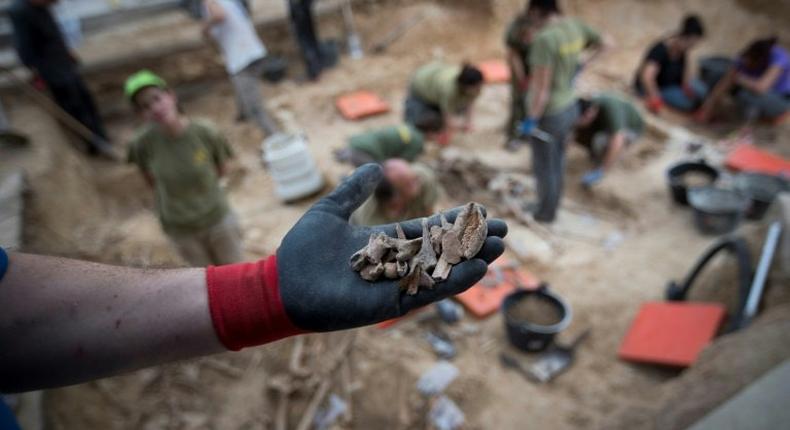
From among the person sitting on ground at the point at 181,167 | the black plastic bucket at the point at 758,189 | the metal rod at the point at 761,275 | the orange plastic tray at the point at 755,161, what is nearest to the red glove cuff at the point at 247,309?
the person sitting on ground at the point at 181,167

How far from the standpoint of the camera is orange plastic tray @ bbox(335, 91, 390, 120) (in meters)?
6.99

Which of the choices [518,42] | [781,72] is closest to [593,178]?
[518,42]

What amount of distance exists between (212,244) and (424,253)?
7.89ft

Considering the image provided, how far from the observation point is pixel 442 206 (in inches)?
194

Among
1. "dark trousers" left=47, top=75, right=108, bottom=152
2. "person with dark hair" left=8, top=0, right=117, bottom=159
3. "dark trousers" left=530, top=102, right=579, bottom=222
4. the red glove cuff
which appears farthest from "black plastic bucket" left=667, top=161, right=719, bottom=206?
"dark trousers" left=47, top=75, right=108, bottom=152

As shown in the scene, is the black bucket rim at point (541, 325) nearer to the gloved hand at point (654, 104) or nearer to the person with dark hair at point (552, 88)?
the person with dark hair at point (552, 88)

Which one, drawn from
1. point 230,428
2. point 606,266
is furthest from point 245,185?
point 606,266

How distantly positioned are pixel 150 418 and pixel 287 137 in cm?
304

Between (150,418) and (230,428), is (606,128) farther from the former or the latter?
(150,418)

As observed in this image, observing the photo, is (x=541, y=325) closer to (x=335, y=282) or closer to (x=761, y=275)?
(x=761, y=275)

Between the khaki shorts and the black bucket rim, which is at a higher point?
the khaki shorts

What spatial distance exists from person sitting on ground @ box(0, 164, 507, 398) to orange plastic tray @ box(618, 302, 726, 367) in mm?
2598

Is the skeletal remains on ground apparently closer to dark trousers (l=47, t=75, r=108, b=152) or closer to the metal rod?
the metal rod

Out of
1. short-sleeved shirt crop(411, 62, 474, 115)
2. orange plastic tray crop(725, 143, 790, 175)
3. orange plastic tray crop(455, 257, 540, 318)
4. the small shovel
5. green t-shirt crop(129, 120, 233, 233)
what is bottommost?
the small shovel
